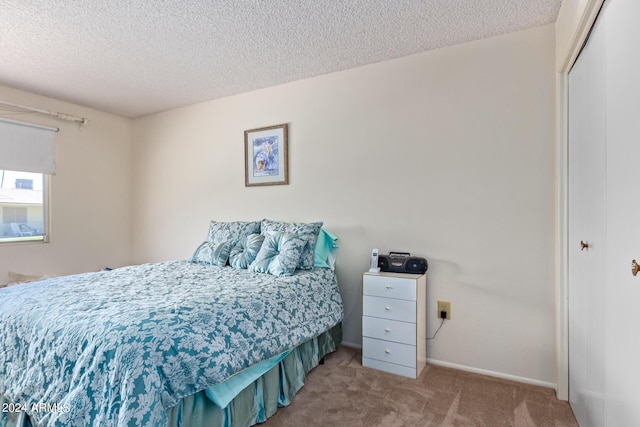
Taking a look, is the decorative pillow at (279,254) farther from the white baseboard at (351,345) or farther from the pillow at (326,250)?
the white baseboard at (351,345)

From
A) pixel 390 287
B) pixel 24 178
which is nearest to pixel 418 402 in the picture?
pixel 390 287

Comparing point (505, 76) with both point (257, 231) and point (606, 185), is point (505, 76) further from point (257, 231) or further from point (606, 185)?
point (257, 231)

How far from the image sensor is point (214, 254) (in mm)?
2824

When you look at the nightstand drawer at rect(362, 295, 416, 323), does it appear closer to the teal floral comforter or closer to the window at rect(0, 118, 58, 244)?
the teal floral comforter

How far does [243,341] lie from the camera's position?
5.43ft

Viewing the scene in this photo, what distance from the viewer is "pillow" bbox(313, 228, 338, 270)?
9.04ft

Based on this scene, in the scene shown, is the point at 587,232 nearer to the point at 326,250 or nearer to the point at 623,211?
the point at 623,211

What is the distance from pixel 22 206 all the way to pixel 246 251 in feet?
8.25

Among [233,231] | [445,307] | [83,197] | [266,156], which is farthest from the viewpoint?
[83,197]

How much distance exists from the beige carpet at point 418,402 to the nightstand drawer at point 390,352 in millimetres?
99

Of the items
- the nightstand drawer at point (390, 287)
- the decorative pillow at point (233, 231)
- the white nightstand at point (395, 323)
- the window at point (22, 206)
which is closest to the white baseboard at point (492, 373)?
the white nightstand at point (395, 323)

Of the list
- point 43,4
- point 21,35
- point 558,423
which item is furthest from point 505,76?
point 21,35

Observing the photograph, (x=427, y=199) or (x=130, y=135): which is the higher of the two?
(x=130, y=135)

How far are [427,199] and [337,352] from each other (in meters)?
1.41
